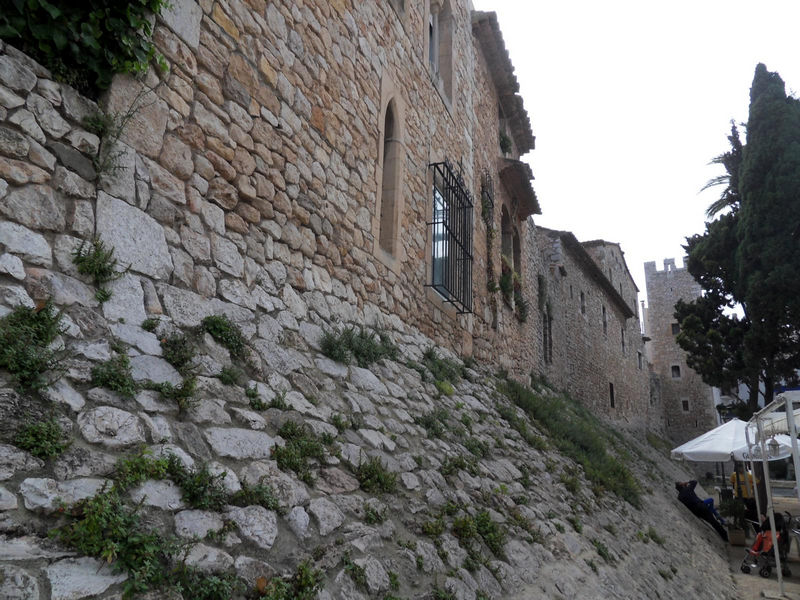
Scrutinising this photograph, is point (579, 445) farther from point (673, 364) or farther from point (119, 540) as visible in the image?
point (673, 364)

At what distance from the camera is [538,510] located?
19.1 feet

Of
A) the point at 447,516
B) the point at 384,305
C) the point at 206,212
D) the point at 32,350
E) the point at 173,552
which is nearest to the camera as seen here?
the point at 173,552

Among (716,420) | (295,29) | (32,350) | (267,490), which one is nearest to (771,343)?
(295,29)

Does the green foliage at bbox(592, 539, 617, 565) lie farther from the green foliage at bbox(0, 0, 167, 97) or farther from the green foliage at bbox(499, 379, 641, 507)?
the green foliage at bbox(0, 0, 167, 97)

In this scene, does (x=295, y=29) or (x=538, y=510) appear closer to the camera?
(x=295, y=29)

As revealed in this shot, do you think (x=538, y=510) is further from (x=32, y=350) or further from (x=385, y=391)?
(x=32, y=350)

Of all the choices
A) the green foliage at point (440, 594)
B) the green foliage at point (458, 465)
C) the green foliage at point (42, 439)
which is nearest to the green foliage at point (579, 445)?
the green foliage at point (458, 465)

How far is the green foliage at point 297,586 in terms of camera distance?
2.52m

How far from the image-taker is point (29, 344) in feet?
8.27

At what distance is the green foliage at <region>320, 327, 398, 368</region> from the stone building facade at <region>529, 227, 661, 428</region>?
433 inches

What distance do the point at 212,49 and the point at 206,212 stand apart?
123 cm

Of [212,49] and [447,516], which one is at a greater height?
[212,49]

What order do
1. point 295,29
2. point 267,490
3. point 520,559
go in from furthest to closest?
point 295,29, point 520,559, point 267,490

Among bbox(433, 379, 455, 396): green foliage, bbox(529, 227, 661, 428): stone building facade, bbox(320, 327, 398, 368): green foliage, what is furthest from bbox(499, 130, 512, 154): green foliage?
bbox(320, 327, 398, 368): green foliage
